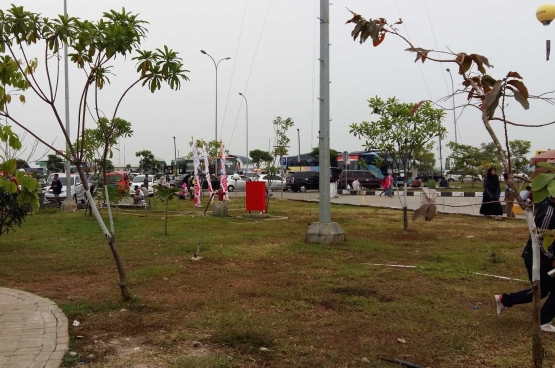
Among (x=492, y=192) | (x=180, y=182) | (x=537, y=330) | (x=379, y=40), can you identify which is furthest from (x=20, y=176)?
(x=180, y=182)

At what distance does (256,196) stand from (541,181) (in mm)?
15140

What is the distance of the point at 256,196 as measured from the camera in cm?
1777

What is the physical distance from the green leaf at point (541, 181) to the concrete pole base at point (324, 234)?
25.0 feet

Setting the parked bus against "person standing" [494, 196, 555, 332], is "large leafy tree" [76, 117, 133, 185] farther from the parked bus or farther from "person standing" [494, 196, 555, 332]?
the parked bus

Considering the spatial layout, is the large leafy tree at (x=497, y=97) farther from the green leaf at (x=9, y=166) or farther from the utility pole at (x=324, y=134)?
the utility pole at (x=324, y=134)

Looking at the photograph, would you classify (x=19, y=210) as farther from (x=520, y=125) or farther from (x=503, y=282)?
(x=520, y=125)

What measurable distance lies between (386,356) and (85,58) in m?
4.34

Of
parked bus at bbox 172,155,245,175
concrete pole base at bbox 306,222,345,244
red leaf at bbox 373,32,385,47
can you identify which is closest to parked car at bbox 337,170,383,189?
parked bus at bbox 172,155,245,175

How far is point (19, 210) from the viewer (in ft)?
36.3

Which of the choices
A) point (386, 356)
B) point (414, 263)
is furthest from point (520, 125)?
point (414, 263)

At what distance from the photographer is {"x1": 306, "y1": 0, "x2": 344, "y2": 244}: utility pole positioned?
34.6 feet

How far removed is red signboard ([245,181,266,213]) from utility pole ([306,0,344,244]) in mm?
7137

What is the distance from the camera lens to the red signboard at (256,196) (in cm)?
1766

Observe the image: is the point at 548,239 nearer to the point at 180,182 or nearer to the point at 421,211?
the point at 421,211
